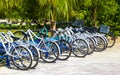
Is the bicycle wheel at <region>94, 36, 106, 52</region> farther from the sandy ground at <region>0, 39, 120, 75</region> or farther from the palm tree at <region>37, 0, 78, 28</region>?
the palm tree at <region>37, 0, 78, 28</region>

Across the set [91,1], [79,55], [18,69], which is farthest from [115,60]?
[91,1]

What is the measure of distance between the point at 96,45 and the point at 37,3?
2650 mm

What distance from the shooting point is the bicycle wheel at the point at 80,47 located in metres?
11.0

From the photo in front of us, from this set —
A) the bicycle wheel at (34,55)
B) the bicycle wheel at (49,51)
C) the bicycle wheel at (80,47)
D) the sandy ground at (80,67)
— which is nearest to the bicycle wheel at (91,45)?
the sandy ground at (80,67)

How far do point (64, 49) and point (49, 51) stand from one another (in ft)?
2.80

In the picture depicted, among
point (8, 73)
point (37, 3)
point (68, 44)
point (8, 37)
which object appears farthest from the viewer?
point (37, 3)

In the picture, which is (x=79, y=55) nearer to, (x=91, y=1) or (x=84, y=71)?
(x=84, y=71)

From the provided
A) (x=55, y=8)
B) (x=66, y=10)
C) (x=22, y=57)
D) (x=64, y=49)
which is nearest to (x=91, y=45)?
(x=64, y=49)

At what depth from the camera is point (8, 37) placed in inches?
370

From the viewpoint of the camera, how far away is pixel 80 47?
432 inches

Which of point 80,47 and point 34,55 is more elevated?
point 34,55

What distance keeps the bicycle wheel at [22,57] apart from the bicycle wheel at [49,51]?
0.96 metres

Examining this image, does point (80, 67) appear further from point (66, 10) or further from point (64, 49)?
point (66, 10)

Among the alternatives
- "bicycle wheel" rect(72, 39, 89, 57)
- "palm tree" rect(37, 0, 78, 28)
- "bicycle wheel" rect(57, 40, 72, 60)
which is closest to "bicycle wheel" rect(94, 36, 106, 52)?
"bicycle wheel" rect(72, 39, 89, 57)
